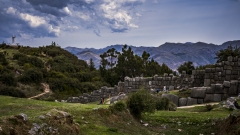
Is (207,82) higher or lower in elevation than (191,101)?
higher

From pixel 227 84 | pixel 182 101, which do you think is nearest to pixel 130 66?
pixel 182 101

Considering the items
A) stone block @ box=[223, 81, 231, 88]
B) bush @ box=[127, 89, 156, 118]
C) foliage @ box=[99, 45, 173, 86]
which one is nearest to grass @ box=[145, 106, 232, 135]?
bush @ box=[127, 89, 156, 118]

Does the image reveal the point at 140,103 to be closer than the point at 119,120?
No

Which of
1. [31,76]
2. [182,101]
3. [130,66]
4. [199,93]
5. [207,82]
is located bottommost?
[182,101]

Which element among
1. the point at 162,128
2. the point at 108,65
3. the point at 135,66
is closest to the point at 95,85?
the point at 108,65

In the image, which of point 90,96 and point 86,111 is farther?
point 90,96

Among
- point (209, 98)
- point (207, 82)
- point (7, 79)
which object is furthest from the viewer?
point (7, 79)

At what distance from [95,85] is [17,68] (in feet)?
58.7

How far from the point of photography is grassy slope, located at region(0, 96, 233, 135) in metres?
12.7

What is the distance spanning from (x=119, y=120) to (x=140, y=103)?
8.44 feet

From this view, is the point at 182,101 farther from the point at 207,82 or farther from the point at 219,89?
the point at 207,82

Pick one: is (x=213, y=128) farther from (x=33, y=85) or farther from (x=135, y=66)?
(x=33, y=85)

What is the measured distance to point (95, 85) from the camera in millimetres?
65438

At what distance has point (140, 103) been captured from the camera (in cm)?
1716
